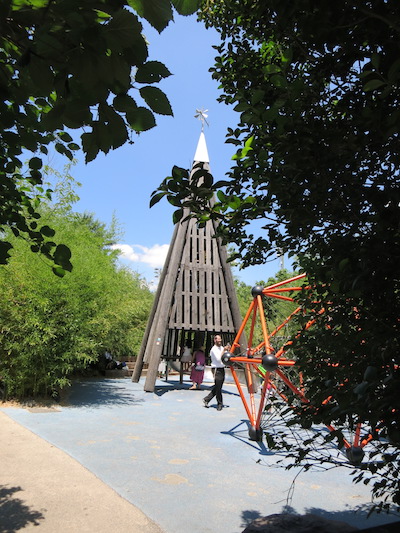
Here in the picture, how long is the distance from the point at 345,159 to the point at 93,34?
50.8 inches

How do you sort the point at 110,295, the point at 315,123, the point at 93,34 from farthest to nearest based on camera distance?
the point at 110,295
the point at 315,123
the point at 93,34

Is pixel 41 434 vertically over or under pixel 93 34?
under

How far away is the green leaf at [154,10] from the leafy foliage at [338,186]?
69 centimetres

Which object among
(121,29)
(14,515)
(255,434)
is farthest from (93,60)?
(255,434)

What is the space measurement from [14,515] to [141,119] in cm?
375

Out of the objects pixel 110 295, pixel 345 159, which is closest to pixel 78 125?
pixel 345 159

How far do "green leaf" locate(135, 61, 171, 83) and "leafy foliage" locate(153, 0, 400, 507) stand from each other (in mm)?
611

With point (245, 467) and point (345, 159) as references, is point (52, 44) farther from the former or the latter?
point (245, 467)

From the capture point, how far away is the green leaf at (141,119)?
1.30 m

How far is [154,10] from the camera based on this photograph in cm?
110

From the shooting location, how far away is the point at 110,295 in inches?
461

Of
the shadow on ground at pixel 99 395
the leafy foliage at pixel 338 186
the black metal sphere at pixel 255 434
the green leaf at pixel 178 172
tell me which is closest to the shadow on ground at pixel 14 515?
the leafy foliage at pixel 338 186

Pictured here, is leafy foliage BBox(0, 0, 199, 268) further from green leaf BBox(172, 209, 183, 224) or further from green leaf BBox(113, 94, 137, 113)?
green leaf BBox(172, 209, 183, 224)

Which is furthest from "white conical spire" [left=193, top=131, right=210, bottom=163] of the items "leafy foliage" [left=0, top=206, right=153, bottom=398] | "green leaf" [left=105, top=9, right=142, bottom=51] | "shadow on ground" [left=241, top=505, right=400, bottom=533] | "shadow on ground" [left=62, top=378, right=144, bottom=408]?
"green leaf" [left=105, top=9, right=142, bottom=51]
